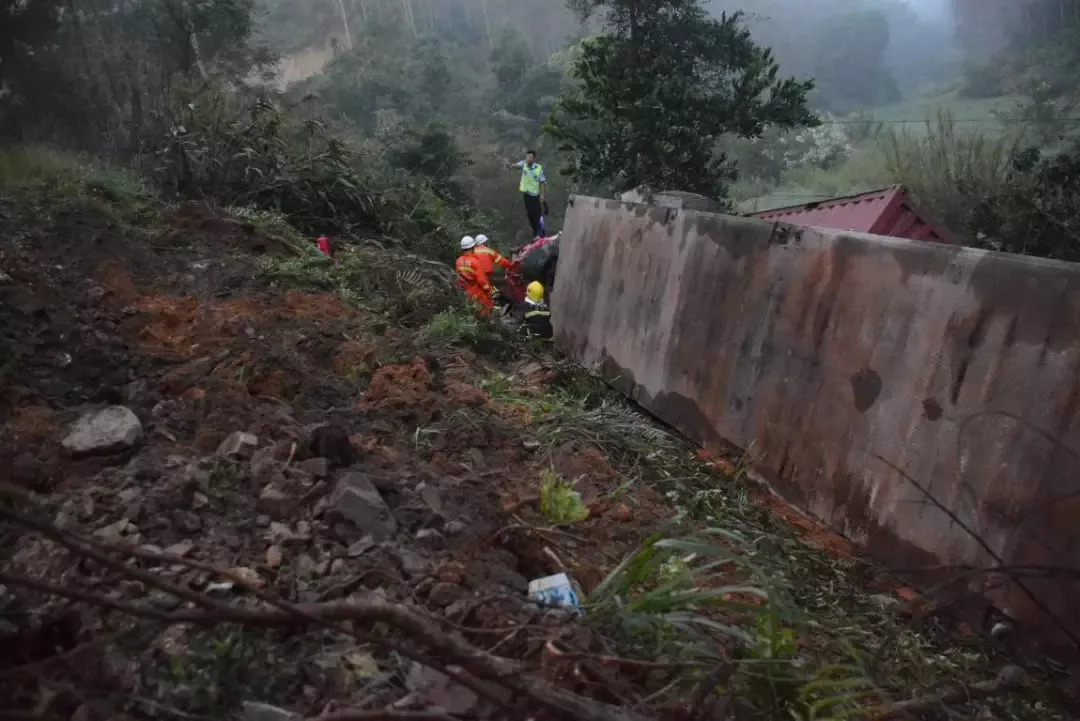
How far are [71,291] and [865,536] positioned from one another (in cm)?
436

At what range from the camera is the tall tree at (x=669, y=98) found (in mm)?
10945

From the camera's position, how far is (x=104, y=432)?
280 cm

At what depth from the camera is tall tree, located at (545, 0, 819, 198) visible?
431 inches

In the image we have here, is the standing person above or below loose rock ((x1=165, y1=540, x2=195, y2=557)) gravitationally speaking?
below

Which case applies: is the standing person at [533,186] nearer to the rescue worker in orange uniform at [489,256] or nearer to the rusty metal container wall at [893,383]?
the rescue worker in orange uniform at [489,256]

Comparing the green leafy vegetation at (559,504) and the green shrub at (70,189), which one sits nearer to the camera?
the green leafy vegetation at (559,504)

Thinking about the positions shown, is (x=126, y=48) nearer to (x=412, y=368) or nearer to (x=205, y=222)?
(x=205, y=222)

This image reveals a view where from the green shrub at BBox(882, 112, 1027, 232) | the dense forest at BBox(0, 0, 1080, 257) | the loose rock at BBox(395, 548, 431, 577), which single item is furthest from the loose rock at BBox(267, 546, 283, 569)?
the green shrub at BBox(882, 112, 1027, 232)

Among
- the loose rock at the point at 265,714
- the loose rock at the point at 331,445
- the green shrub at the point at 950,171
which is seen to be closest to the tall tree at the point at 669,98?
the green shrub at the point at 950,171

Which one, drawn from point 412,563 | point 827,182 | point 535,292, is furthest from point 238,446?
point 827,182

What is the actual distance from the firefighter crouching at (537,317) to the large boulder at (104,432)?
4439mm

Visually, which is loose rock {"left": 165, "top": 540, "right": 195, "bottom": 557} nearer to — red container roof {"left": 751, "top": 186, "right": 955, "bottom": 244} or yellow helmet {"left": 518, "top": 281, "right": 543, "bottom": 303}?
red container roof {"left": 751, "top": 186, "right": 955, "bottom": 244}

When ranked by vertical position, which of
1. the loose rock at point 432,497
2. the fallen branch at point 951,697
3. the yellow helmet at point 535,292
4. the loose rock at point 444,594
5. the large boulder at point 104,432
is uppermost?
the large boulder at point 104,432

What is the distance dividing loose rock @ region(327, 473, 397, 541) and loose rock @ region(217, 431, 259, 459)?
435mm
